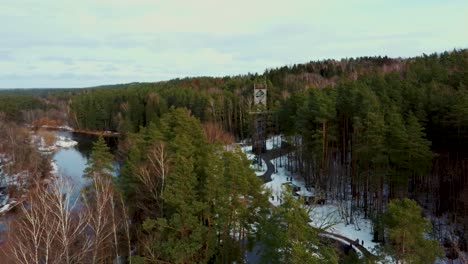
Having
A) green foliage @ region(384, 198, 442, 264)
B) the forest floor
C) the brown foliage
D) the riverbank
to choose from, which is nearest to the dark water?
the riverbank

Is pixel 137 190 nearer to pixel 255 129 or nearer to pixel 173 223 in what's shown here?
pixel 173 223

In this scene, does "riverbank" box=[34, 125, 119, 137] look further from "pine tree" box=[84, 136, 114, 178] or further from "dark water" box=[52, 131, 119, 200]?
"pine tree" box=[84, 136, 114, 178]

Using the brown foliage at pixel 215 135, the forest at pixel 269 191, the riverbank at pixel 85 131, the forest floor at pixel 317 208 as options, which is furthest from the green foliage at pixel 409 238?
the riverbank at pixel 85 131

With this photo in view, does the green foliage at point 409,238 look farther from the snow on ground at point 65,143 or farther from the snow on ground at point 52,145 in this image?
the snow on ground at point 65,143

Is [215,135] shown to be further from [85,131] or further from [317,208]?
[85,131]

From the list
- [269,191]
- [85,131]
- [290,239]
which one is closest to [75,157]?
[85,131]

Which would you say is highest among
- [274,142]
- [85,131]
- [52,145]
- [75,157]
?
[274,142]

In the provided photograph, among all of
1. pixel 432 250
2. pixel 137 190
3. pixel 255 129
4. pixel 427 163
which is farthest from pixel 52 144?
pixel 432 250

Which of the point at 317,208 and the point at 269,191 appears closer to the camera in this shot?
the point at 269,191
